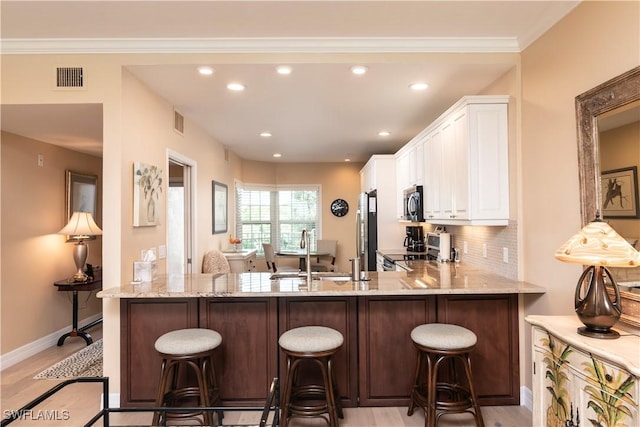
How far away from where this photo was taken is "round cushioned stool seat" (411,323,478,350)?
2.41m

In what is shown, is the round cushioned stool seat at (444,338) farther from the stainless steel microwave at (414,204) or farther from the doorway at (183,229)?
the doorway at (183,229)

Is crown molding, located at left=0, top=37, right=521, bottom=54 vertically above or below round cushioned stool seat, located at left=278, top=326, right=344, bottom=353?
above

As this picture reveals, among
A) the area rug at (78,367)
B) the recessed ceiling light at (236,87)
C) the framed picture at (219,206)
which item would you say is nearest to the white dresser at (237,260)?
the framed picture at (219,206)

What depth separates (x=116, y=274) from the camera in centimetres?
284

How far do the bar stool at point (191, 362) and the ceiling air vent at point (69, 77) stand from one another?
1986mm

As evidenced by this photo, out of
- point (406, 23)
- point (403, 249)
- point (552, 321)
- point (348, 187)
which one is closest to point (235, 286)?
point (552, 321)

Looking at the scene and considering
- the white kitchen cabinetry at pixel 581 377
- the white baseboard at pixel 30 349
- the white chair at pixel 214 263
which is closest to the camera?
the white kitchen cabinetry at pixel 581 377

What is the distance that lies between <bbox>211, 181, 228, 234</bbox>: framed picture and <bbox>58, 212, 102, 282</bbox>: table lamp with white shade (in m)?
1.45

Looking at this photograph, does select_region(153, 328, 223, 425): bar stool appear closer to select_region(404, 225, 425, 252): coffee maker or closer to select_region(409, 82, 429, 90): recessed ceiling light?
select_region(409, 82, 429, 90): recessed ceiling light

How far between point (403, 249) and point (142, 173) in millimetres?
3712

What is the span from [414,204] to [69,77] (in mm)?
3383

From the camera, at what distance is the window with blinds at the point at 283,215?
25.4ft

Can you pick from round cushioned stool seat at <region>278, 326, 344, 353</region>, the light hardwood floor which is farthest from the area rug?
round cushioned stool seat at <region>278, 326, 344, 353</region>

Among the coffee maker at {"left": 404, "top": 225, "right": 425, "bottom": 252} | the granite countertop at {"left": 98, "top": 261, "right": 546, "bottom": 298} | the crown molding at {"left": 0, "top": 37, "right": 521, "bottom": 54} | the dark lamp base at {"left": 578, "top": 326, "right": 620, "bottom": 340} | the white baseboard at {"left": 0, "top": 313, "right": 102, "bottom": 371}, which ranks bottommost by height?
the white baseboard at {"left": 0, "top": 313, "right": 102, "bottom": 371}
